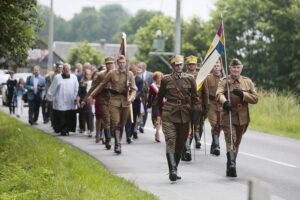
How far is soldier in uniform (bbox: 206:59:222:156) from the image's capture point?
1455 cm

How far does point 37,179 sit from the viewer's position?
994 cm

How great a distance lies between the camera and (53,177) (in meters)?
9.91

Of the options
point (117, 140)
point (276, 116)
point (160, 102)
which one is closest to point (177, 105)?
point (160, 102)

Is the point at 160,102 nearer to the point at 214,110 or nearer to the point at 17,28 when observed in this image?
the point at 214,110

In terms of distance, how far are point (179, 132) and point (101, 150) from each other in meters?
4.62

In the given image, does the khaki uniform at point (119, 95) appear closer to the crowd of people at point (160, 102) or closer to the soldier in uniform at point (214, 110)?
the crowd of people at point (160, 102)

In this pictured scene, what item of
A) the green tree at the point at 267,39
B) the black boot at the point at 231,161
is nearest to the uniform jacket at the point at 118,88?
the black boot at the point at 231,161

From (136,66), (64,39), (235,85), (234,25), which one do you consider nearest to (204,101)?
(235,85)

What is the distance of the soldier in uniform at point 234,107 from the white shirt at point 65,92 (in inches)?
319

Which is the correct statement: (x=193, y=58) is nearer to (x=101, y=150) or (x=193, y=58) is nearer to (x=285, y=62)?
(x=101, y=150)

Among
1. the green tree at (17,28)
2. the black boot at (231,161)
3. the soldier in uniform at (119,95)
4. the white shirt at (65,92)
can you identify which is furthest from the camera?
the white shirt at (65,92)

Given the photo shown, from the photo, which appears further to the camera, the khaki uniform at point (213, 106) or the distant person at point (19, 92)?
the distant person at point (19, 92)

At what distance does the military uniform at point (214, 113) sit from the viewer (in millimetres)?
14539

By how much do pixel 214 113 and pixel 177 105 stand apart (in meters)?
3.80
